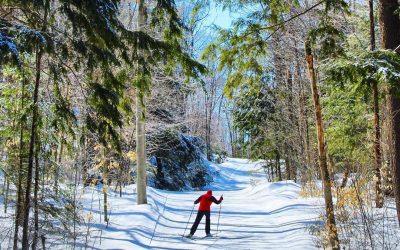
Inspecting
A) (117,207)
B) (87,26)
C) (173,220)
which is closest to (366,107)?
(173,220)

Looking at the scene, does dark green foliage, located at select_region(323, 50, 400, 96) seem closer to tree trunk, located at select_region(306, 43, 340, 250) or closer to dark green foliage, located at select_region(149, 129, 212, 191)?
tree trunk, located at select_region(306, 43, 340, 250)

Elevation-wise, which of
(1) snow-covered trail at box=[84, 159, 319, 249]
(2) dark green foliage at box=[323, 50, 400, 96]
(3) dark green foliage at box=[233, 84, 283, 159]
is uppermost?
(3) dark green foliage at box=[233, 84, 283, 159]

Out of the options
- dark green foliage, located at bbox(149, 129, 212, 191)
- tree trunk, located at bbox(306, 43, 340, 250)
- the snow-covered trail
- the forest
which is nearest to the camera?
the forest

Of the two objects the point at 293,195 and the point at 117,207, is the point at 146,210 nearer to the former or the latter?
the point at 117,207

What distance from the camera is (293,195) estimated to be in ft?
61.0

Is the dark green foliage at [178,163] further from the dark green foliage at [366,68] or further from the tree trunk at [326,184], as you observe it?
the dark green foliage at [366,68]

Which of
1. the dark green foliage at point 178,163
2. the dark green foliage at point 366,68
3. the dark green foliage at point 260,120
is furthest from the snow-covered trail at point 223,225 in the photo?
the dark green foliage at point 260,120

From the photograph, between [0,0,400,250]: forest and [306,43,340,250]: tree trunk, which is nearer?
[0,0,400,250]: forest

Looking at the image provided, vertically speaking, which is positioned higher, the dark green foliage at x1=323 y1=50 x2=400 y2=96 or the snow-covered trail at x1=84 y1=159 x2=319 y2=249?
the dark green foliage at x1=323 y1=50 x2=400 y2=96

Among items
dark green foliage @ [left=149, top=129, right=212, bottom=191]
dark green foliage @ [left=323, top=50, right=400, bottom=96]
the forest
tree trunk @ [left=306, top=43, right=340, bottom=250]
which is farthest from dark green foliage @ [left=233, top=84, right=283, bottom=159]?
dark green foliage @ [left=323, top=50, right=400, bottom=96]

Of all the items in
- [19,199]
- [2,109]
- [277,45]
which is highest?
[277,45]

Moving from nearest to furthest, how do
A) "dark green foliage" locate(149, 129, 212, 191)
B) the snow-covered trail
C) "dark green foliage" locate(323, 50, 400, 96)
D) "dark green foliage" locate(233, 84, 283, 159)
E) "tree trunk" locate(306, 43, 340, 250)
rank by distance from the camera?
"dark green foliage" locate(323, 50, 400, 96)
"tree trunk" locate(306, 43, 340, 250)
the snow-covered trail
"dark green foliage" locate(149, 129, 212, 191)
"dark green foliage" locate(233, 84, 283, 159)

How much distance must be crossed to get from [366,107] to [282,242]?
22.1 feet

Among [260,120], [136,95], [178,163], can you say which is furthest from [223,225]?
[260,120]
